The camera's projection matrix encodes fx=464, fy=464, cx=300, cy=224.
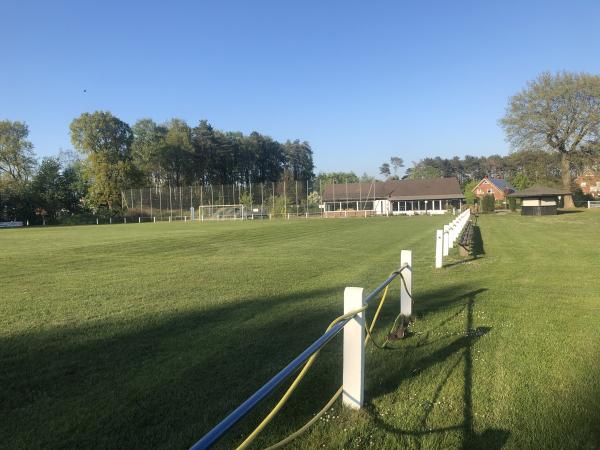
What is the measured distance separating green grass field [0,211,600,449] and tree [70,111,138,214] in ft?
210

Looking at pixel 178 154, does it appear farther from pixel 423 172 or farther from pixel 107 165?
pixel 423 172

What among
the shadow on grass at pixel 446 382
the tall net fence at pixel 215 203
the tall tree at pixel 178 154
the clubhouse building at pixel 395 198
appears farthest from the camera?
the tall tree at pixel 178 154

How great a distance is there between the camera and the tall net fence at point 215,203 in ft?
221

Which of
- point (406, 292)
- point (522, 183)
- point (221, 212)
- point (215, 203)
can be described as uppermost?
point (522, 183)

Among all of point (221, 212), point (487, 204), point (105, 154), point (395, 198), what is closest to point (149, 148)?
point (105, 154)

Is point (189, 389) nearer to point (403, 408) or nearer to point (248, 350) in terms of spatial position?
point (248, 350)

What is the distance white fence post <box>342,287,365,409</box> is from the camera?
349 cm

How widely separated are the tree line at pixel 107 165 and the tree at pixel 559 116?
40259mm

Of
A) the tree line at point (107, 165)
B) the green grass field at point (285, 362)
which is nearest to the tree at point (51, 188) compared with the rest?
the tree line at point (107, 165)

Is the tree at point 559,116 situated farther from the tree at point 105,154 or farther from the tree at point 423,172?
the tree at point 423,172

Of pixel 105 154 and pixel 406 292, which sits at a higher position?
pixel 105 154

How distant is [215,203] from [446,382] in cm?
6717

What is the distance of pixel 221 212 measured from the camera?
67.1 m

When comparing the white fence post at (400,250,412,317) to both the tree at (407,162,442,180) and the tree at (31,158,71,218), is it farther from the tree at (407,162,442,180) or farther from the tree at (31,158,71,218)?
the tree at (407,162,442,180)
